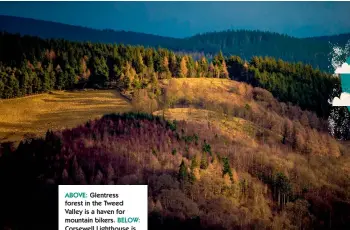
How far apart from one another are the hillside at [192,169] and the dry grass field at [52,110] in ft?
5.82

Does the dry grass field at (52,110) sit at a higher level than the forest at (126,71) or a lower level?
lower

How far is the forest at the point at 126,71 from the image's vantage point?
1658 inches

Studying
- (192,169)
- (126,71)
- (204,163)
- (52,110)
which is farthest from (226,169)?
(126,71)

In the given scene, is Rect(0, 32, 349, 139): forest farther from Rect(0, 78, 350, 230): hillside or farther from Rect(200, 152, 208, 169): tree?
Rect(200, 152, 208, 169): tree

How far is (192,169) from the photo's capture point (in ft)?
103

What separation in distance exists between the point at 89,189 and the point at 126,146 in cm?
1176

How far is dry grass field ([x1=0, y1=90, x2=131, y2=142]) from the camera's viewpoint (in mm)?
33022

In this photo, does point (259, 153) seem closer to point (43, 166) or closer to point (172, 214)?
point (172, 214)
